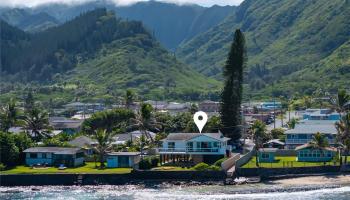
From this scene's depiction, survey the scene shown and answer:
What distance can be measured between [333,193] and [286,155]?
27252 millimetres

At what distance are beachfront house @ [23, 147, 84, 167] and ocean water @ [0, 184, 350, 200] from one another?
1152 cm

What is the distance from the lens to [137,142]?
335ft

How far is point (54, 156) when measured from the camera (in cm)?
9462

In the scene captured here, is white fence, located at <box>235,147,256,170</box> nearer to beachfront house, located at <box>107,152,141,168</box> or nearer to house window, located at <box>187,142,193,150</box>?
house window, located at <box>187,142,193,150</box>

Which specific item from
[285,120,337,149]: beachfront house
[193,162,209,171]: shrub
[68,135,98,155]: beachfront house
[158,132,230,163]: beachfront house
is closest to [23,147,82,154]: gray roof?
[68,135,98,155]: beachfront house

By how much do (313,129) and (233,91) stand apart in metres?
13.9

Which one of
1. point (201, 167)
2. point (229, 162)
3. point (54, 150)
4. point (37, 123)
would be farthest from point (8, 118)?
point (229, 162)

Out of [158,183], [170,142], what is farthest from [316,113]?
[158,183]

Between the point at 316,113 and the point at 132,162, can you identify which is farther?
the point at 316,113

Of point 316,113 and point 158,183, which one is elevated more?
point 316,113

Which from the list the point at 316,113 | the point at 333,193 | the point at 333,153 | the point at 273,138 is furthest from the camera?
the point at 316,113

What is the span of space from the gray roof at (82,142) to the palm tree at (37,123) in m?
7.09

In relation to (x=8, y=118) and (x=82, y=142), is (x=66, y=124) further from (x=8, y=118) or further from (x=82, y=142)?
(x=82, y=142)

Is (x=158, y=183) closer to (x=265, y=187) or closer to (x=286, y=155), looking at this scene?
(x=265, y=187)
